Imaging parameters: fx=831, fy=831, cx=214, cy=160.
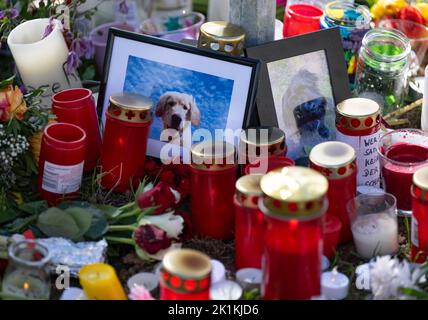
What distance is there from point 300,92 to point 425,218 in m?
0.62

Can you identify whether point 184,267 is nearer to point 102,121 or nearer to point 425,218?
point 425,218

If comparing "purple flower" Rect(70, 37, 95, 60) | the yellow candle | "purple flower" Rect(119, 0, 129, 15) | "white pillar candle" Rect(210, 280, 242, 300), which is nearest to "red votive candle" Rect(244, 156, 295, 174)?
"white pillar candle" Rect(210, 280, 242, 300)

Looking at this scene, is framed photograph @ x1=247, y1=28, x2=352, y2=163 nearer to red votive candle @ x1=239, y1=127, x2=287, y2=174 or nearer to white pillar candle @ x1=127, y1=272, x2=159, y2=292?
red votive candle @ x1=239, y1=127, x2=287, y2=174

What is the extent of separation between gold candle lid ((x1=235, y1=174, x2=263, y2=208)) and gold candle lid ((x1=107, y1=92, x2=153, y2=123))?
391 mm

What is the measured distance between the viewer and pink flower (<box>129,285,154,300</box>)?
1.72 m

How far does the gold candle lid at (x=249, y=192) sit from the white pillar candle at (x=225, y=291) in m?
0.18

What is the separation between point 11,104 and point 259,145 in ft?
2.13

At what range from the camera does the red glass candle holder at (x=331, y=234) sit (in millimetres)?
1938

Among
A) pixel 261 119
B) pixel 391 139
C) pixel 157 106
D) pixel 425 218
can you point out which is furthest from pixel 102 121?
pixel 425 218

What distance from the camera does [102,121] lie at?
237 cm

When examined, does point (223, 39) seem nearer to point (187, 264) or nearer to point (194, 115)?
point (194, 115)

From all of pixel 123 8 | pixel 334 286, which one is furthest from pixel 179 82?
pixel 123 8

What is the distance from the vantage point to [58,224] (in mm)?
1977

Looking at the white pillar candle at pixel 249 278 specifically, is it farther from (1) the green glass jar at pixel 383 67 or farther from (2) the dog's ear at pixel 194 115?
(1) the green glass jar at pixel 383 67
